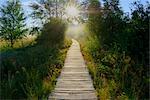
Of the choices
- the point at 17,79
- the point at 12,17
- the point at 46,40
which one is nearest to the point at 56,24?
the point at 46,40

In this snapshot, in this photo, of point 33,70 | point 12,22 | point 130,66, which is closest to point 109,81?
point 130,66

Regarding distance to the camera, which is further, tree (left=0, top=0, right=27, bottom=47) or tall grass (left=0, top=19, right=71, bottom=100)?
tree (left=0, top=0, right=27, bottom=47)

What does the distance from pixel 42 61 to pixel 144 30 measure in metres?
5.74

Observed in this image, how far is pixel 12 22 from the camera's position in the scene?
42.1 meters

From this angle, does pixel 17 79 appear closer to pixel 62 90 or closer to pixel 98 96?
pixel 62 90

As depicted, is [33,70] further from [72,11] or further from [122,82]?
[72,11]

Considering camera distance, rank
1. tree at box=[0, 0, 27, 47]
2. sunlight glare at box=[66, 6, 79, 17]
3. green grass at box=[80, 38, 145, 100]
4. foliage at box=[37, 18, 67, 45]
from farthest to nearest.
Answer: sunlight glare at box=[66, 6, 79, 17] → tree at box=[0, 0, 27, 47] → foliage at box=[37, 18, 67, 45] → green grass at box=[80, 38, 145, 100]

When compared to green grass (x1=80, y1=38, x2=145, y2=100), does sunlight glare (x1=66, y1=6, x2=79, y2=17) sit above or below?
above

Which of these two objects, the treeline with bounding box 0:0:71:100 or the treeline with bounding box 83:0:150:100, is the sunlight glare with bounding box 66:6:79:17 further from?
the treeline with bounding box 83:0:150:100

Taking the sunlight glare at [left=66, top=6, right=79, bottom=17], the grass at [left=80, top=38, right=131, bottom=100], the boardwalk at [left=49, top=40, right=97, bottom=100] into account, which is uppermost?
the sunlight glare at [left=66, top=6, right=79, bottom=17]

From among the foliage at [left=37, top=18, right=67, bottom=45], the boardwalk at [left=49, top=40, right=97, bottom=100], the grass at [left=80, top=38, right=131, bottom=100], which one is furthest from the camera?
the foliage at [left=37, top=18, right=67, bottom=45]

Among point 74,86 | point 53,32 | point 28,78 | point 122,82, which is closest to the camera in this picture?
point 122,82

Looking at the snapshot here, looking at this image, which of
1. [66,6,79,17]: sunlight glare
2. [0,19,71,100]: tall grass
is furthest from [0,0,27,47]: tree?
[0,19,71,100]: tall grass

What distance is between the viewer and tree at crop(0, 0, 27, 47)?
41.6 meters
